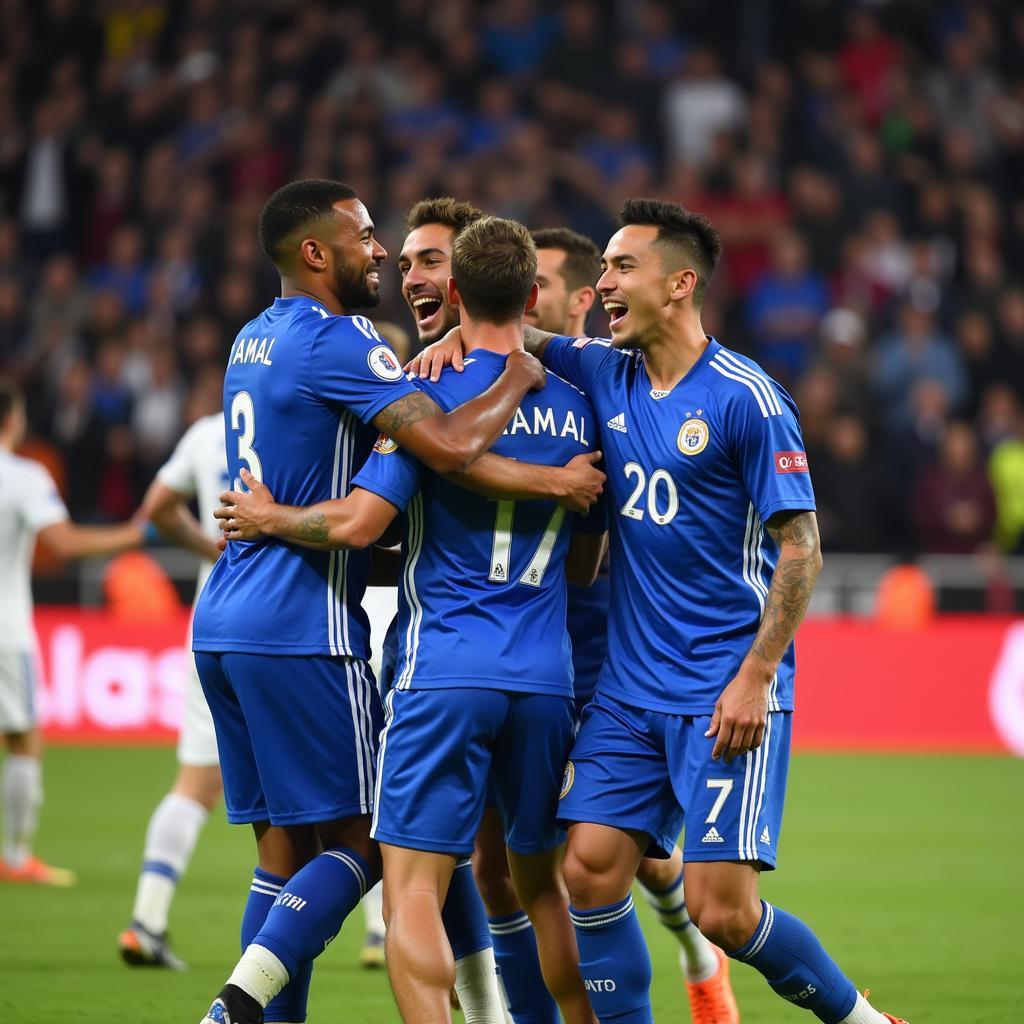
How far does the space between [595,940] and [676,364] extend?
1.67 meters

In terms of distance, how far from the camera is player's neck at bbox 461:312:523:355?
5.04 m

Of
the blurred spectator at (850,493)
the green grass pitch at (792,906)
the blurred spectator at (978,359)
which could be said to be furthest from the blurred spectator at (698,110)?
the green grass pitch at (792,906)

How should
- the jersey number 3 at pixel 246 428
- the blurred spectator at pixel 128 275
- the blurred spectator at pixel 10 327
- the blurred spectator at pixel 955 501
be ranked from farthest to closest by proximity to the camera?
the blurred spectator at pixel 128 275 < the blurred spectator at pixel 10 327 < the blurred spectator at pixel 955 501 < the jersey number 3 at pixel 246 428

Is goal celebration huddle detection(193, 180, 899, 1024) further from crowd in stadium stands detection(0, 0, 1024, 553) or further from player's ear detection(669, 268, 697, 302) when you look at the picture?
crowd in stadium stands detection(0, 0, 1024, 553)

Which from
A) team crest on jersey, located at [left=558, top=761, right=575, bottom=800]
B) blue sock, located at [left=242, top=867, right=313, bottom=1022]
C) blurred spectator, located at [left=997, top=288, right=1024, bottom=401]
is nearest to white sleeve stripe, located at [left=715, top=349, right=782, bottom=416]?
team crest on jersey, located at [left=558, top=761, right=575, bottom=800]

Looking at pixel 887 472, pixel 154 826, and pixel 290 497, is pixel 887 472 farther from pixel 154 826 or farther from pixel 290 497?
pixel 290 497

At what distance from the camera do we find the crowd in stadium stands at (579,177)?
1577 centimetres

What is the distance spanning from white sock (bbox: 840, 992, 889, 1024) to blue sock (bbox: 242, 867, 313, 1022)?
152cm

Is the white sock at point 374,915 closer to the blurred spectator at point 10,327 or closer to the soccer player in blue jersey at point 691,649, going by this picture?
the soccer player in blue jersey at point 691,649

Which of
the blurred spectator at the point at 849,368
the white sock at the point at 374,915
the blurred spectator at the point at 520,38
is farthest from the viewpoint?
the blurred spectator at the point at 520,38

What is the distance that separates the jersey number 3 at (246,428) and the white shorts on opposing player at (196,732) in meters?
2.34

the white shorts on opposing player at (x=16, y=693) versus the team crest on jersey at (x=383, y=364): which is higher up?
the team crest on jersey at (x=383, y=364)

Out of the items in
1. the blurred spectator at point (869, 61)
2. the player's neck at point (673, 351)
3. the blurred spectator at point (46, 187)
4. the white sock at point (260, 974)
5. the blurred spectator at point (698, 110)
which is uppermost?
the blurred spectator at point (869, 61)

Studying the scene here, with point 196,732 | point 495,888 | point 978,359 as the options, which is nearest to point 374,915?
point 196,732
